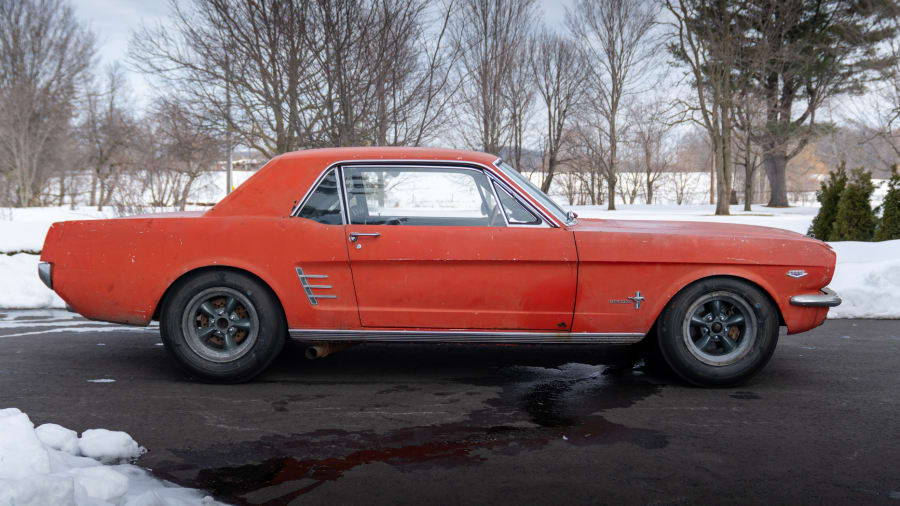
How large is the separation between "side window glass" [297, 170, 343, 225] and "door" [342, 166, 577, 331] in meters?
0.15

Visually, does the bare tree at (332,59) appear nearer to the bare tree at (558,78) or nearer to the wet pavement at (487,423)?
the wet pavement at (487,423)

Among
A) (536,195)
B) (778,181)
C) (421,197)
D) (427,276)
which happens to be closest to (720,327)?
(536,195)

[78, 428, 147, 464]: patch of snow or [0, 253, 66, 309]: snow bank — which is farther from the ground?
[0, 253, 66, 309]: snow bank

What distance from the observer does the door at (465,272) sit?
4.29 m

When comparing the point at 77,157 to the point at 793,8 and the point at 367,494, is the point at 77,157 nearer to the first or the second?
the point at 793,8

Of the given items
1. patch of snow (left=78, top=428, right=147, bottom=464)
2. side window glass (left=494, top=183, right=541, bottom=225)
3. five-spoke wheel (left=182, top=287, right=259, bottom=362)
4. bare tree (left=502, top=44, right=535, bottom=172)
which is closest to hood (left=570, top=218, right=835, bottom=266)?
side window glass (left=494, top=183, right=541, bottom=225)

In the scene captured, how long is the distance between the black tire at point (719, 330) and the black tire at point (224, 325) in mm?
2493

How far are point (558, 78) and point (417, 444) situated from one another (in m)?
33.0

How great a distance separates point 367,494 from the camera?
108 inches

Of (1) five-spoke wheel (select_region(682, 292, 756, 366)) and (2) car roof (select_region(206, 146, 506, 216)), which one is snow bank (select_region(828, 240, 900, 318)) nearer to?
(1) five-spoke wheel (select_region(682, 292, 756, 366))

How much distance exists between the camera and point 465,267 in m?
4.30

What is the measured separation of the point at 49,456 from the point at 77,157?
134ft

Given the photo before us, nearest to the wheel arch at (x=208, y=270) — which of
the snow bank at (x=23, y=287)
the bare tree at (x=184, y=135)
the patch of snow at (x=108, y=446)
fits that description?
the patch of snow at (x=108, y=446)

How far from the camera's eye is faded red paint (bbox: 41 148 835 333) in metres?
4.30
